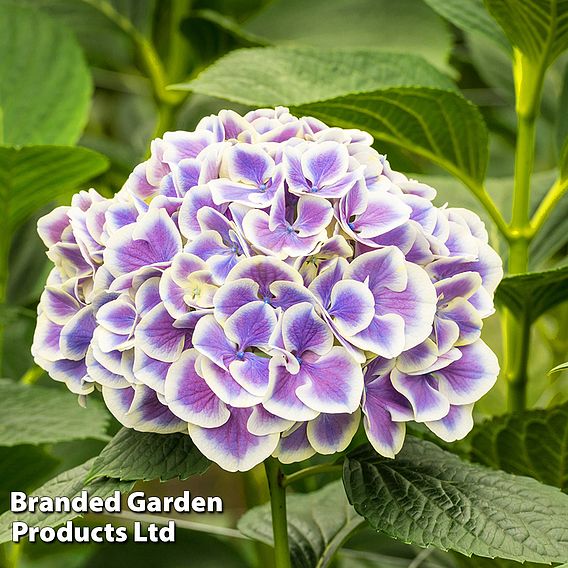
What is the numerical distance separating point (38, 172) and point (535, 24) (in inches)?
15.4

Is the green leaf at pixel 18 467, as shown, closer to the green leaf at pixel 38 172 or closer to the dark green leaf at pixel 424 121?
the green leaf at pixel 38 172

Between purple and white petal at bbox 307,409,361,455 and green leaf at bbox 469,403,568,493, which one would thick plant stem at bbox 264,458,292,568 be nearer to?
purple and white petal at bbox 307,409,361,455

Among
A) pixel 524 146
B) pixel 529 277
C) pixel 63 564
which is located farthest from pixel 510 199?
pixel 63 564

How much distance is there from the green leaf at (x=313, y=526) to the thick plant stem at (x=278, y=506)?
9cm

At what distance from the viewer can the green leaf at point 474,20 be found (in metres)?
0.75

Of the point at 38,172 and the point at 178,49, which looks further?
the point at 178,49

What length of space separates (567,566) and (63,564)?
0.87m

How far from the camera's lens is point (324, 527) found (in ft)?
2.14

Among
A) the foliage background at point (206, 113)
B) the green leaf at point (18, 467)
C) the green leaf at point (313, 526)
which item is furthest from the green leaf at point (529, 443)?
the green leaf at point (18, 467)

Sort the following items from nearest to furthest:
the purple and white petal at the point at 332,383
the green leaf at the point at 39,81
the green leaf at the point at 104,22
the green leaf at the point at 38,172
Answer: the purple and white petal at the point at 332,383, the green leaf at the point at 38,172, the green leaf at the point at 39,81, the green leaf at the point at 104,22

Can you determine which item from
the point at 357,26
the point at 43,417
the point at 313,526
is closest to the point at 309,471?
the point at 313,526

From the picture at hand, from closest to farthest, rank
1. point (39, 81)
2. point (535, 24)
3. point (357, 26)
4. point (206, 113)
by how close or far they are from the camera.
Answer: point (535, 24) → point (39, 81) → point (357, 26) → point (206, 113)

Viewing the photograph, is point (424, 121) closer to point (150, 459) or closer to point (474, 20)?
point (474, 20)

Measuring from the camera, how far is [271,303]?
44 cm
